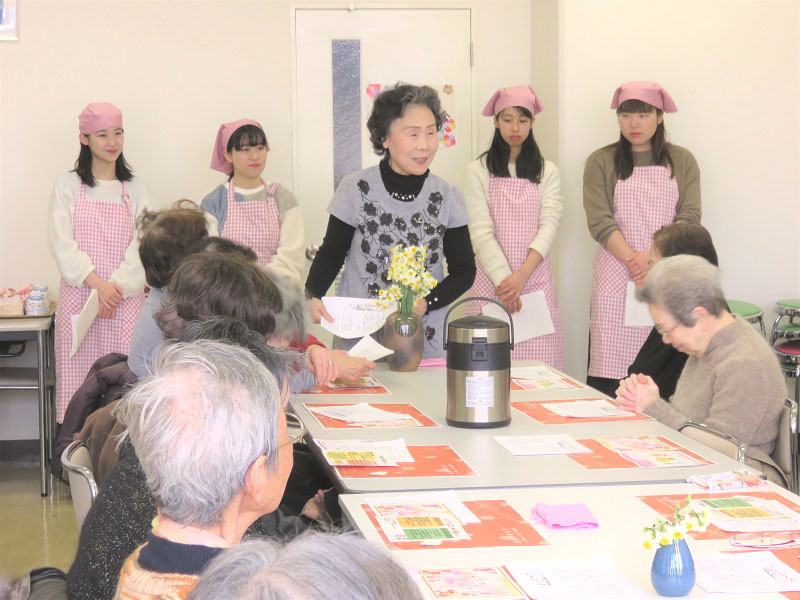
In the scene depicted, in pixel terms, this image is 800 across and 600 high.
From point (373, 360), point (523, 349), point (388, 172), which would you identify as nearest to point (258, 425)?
point (373, 360)

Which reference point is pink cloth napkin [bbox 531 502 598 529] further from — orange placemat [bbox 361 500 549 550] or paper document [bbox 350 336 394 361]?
paper document [bbox 350 336 394 361]

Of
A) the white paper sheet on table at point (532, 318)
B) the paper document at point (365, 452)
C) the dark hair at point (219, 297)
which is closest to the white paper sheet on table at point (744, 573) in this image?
the paper document at point (365, 452)

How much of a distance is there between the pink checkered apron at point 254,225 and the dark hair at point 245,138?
0.21 m

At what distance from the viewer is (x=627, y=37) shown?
16.7 ft

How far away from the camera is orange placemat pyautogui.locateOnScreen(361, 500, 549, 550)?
5.75 feet

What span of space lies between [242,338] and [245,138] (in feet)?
Result: 10.1

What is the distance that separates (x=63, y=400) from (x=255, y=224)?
1275mm

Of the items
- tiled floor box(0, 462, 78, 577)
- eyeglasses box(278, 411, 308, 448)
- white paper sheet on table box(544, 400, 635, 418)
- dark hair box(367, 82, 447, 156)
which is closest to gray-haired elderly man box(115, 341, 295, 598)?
eyeglasses box(278, 411, 308, 448)

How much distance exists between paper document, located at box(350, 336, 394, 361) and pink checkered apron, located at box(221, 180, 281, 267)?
5.62ft

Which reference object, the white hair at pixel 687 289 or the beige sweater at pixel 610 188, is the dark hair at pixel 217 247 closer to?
the white hair at pixel 687 289

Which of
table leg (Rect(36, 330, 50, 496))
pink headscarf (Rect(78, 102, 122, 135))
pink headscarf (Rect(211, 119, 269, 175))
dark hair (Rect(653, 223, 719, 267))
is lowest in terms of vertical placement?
table leg (Rect(36, 330, 50, 496))

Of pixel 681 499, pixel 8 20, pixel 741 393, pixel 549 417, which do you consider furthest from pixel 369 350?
pixel 8 20

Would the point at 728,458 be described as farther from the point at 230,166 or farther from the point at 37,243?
the point at 37,243

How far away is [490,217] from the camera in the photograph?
484cm
